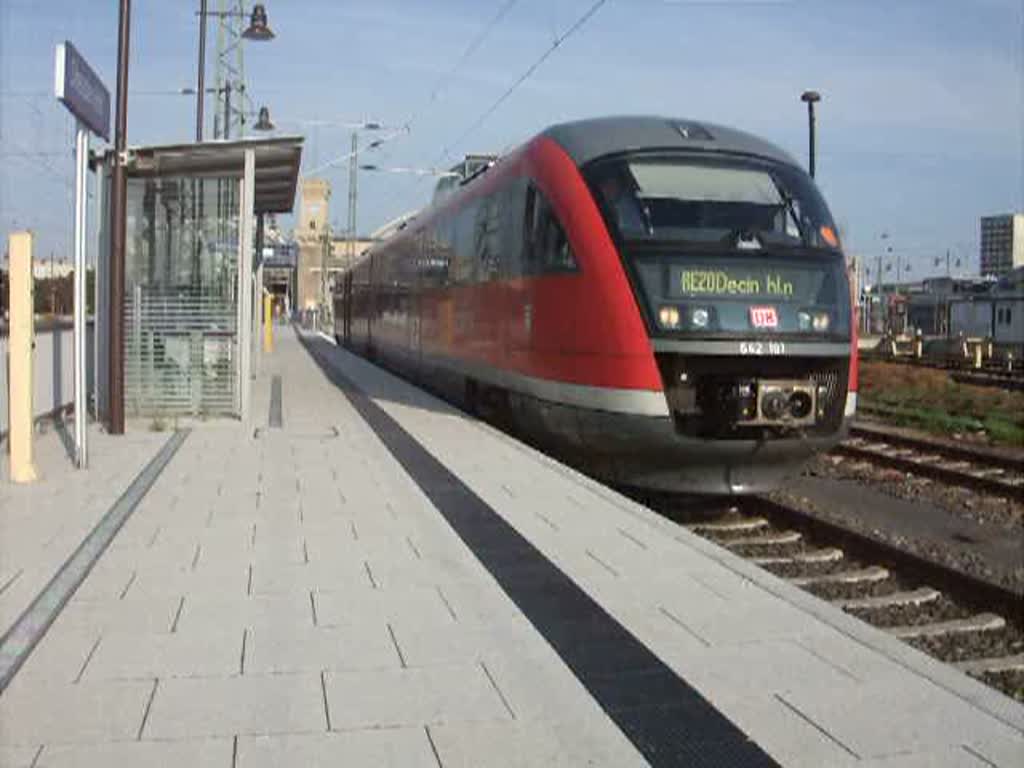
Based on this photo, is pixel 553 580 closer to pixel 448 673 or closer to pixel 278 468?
pixel 448 673

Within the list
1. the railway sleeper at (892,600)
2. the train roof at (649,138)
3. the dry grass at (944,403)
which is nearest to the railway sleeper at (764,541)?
the railway sleeper at (892,600)

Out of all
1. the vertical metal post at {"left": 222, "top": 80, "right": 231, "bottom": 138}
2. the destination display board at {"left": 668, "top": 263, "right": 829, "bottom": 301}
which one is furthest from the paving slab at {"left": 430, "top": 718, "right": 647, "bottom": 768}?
the vertical metal post at {"left": 222, "top": 80, "right": 231, "bottom": 138}

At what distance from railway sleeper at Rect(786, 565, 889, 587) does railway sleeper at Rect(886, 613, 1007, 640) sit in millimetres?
799

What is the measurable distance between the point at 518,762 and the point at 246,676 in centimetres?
121

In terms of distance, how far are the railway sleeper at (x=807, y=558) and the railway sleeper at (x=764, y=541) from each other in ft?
0.94

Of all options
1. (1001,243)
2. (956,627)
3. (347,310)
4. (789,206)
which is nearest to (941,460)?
(789,206)

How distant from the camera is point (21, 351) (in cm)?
771

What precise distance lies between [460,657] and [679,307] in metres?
4.49

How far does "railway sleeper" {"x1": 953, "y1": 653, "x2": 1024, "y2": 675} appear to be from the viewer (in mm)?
5609

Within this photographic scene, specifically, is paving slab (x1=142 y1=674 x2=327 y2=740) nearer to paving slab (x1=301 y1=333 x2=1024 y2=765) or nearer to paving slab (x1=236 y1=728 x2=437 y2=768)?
paving slab (x1=236 y1=728 x2=437 y2=768)

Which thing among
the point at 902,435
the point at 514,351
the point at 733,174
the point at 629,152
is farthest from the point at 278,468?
the point at 902,435

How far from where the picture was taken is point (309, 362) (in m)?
25.7

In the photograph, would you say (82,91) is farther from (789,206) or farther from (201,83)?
(201,83)

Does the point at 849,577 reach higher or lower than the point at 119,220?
lower
